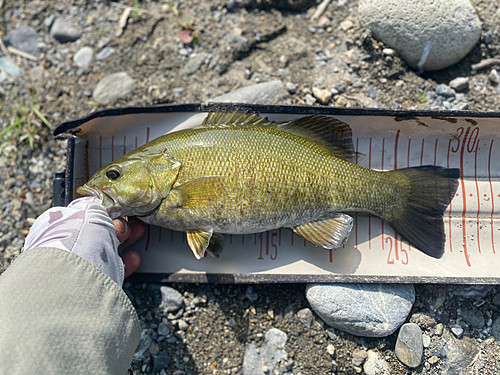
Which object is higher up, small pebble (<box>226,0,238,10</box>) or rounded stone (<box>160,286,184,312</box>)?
small pebble (<box>226,0,238,10</box>)

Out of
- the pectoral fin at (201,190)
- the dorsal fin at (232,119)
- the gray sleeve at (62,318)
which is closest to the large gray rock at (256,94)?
the dorsal fin at (232,119)

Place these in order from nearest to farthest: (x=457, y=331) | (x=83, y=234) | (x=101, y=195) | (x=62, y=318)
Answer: (x=62, y=318) → (x=83, y=234) → (x=101, y=195) → (x=457, y=331)

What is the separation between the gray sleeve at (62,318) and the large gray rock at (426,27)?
3157 millimetres

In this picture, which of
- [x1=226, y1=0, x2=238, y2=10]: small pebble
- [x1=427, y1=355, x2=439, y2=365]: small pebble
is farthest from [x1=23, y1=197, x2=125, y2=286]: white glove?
[x1=427, y1=355, x2=439, y2=365]: small pebble

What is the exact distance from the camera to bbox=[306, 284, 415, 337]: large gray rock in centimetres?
284

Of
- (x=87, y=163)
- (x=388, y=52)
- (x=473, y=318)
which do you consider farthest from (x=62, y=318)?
(x=388, y=52)

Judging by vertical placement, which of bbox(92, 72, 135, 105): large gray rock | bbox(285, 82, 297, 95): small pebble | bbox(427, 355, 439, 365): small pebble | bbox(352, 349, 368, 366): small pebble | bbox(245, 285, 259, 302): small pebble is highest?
bbox(285, 82, 297, 95): small pebble

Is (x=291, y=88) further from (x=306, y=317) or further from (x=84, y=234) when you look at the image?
(x=84, y=234)

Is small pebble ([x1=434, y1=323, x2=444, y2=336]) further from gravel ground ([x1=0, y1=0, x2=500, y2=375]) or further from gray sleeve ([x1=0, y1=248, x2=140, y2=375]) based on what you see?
gray sleeve ([x1=0, y1=248, x2=140, y2=375])

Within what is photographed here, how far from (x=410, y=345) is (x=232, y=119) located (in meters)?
2.29

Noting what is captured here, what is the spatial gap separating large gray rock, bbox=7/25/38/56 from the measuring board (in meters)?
1.66

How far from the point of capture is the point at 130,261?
2.92 metres

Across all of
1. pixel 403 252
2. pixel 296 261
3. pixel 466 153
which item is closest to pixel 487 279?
pixel 403 252

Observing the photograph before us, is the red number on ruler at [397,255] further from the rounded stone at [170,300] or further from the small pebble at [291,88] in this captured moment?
the rounded stone at [170,300]
